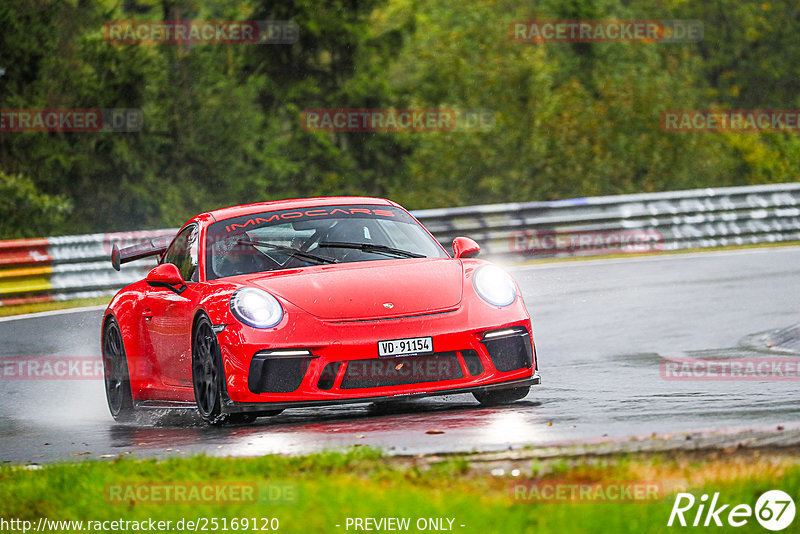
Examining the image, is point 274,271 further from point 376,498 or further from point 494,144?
point 494,144

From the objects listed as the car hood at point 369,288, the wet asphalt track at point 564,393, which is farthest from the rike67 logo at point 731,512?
the car hood at point 369,288

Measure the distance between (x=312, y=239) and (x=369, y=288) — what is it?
122 cm

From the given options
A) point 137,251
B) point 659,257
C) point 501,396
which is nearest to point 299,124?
point 659,257

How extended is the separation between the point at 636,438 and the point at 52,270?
504 inches

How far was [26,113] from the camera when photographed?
32.5 m

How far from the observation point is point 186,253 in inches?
383

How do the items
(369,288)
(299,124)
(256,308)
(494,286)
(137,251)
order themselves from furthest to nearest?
1. (299,124)
2. (137,251)
3. (494,286)
4. (369,288)
5. (256,308)

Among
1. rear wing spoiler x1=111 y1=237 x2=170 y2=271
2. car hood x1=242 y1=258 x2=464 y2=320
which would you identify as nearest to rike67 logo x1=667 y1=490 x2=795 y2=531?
car hood x1=242 y1=258 x2=464 y2=320

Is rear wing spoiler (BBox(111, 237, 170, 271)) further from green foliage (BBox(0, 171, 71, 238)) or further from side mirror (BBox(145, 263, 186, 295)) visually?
green foliage (BBox(0, 171, 71, 238))

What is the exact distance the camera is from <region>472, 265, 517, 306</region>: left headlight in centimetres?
843

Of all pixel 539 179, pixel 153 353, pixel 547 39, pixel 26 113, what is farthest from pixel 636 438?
pixel 547 39

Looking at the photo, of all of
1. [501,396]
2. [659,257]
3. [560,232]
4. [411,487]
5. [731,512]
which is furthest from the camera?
[560,232]

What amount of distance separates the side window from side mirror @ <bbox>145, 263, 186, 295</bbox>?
0.11m

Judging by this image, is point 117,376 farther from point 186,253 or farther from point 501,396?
point 501,396
